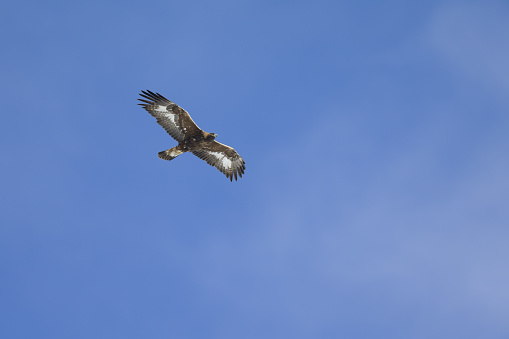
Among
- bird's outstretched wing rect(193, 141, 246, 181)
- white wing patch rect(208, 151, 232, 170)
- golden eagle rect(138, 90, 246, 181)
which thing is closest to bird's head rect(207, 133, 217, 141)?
golden eagle rect(138, 90, 246, 181)

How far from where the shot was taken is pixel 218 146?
21.3m

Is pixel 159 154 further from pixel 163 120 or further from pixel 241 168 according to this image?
pixel 241 168

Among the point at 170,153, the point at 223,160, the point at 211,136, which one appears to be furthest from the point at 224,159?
the point at 170,153

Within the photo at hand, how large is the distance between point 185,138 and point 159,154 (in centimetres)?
136

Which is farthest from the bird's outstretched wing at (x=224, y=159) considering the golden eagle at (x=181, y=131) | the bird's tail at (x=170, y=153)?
the bird's tail at (x=170, y=153)

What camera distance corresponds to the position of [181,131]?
2045 centimetres

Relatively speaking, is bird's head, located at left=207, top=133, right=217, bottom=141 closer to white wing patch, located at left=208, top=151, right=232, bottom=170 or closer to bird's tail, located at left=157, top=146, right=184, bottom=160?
bird's tail, located at left=157, top=146, right=184, bottom=160

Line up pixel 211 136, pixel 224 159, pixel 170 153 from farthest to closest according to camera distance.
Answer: pixel 224 159 → pixel 170 153 → pixel 211 136

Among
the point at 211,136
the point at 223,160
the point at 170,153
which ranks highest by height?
the point at 223,160

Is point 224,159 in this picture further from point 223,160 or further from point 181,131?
point 181,131

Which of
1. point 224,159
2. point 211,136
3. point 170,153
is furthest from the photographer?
point 224,159

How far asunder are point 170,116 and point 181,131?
791mm

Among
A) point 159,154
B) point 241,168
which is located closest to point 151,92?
point 159,154

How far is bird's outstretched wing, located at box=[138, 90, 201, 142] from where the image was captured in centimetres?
1998
